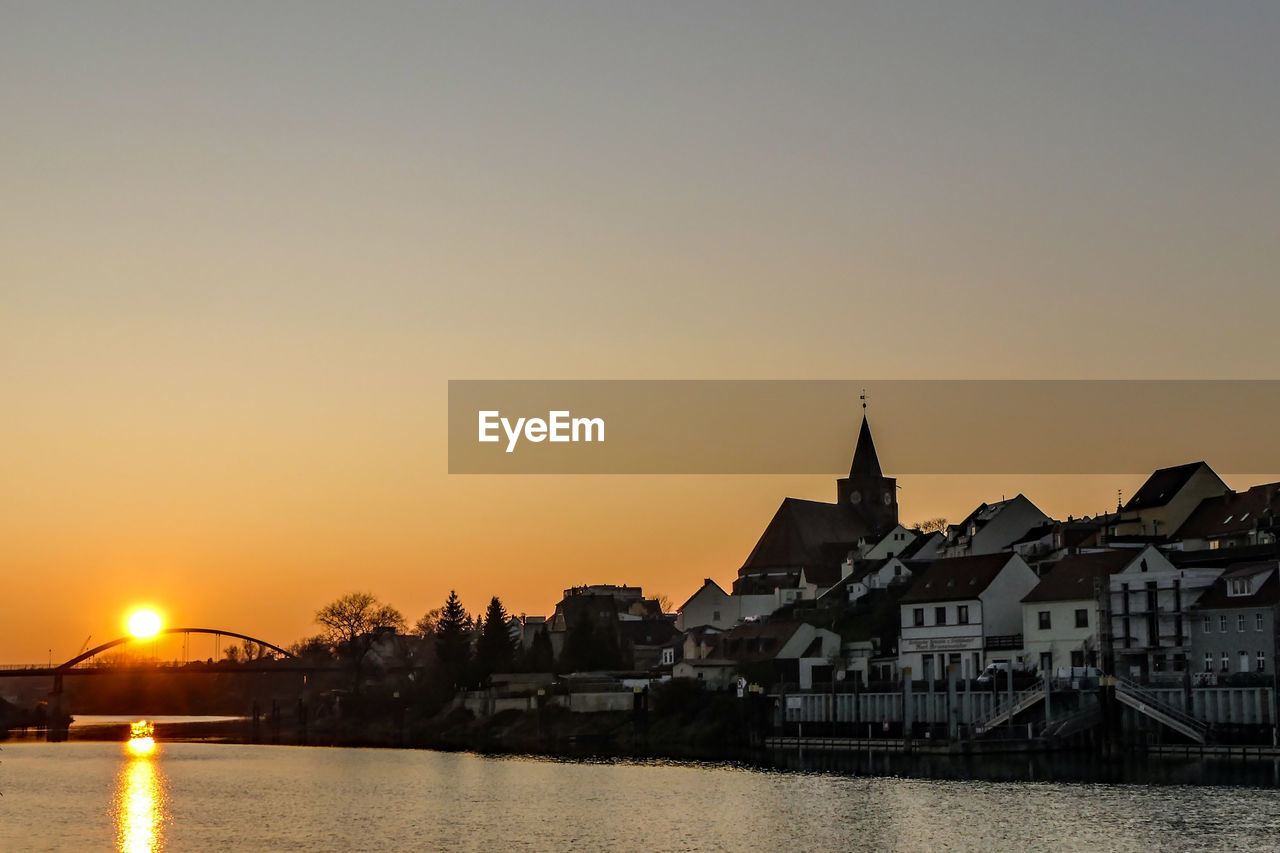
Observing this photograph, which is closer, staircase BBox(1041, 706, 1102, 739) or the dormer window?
staircase BBox(1041, 706, 1102, 739)

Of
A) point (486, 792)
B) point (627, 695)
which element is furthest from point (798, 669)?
point (486, 792)

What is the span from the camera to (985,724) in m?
90.2

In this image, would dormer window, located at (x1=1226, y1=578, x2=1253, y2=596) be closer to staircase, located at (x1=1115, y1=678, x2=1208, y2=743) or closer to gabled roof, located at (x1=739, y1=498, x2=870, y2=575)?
staircase, located at (x1=1115, y1=678, x2=1208, y2=743)

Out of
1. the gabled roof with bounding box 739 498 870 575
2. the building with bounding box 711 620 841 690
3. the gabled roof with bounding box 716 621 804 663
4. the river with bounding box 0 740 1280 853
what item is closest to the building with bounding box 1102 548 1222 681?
the building with bounding box 711 620 841 690

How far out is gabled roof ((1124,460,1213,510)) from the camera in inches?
4678

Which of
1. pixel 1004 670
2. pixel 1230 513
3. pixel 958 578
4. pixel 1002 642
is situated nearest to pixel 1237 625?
pixel 1004 670

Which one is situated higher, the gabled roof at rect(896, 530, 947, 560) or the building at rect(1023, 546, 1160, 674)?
the gabled roof at rect(896, 530, 947, 560)

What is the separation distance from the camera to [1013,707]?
8944 cm

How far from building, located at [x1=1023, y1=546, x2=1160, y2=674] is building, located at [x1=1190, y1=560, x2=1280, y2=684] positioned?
5.92 m

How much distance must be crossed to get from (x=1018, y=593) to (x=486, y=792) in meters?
43.6

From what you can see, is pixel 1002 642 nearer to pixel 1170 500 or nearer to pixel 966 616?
pixel 966 616

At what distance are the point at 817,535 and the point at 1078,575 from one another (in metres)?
65.0

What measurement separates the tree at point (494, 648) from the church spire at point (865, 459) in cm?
4879

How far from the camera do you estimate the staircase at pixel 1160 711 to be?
82.8 m
